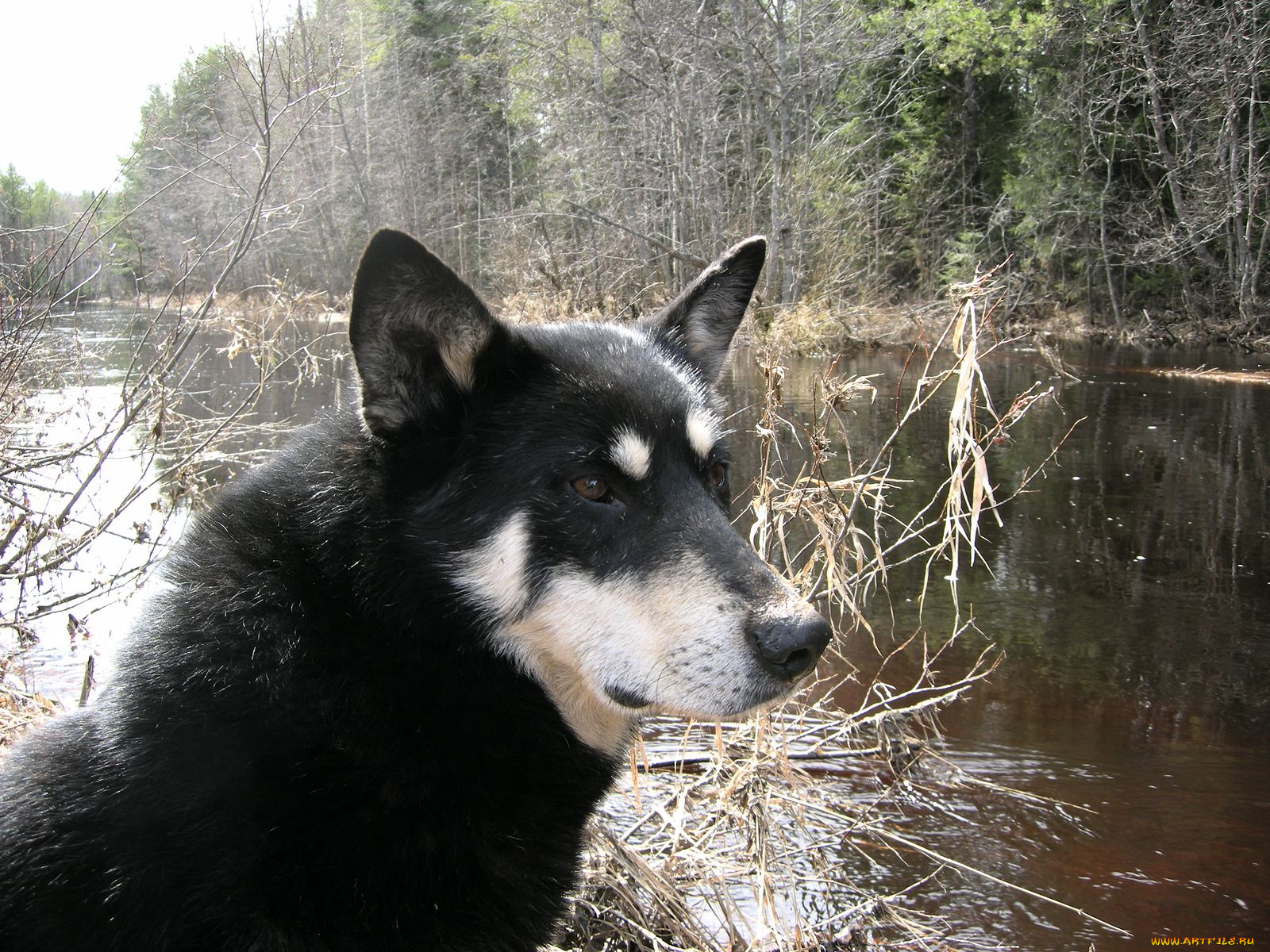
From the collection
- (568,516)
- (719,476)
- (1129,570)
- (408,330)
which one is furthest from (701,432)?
(1129,570)

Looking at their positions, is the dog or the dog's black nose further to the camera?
the dog's black nose

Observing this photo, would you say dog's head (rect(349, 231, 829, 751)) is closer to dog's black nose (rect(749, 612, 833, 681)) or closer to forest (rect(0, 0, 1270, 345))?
dog's black nose (rect(749, 612, 833, 681))

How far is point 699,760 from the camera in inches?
184

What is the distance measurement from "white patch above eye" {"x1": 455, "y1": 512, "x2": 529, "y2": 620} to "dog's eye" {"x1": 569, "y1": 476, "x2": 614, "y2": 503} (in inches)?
8.9

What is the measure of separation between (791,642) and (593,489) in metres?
0.64

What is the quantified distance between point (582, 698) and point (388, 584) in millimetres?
589

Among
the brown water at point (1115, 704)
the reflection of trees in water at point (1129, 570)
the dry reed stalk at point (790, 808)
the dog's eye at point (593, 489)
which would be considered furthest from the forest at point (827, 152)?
the dog's eye at point (593, 489)

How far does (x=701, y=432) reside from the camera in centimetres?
271

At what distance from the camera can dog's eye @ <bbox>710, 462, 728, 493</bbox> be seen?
284 centimetres

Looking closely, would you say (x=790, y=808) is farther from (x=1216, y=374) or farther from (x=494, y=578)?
(x=1216, y=374)

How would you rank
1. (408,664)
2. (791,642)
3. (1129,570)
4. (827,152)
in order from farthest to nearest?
1. (827,152)
2. (1129,570)
3. (408,664)
4. (791,642)

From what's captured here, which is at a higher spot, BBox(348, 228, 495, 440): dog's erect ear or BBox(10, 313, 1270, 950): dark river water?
BBox(348, 228, 495, 440): dog's erect ear

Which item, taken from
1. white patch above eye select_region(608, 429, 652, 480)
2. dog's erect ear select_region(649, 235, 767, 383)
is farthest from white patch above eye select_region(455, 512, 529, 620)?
dog's erect ear select_region(649, 235, 767, 383)

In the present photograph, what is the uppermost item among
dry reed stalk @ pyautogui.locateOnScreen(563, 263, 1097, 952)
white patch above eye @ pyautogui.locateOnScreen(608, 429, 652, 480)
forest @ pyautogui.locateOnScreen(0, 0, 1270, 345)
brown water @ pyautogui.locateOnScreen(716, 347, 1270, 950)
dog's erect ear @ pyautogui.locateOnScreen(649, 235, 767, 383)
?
forest @ pyautogui.locateOnScreen(0, 0, 1270, 345)
